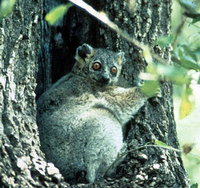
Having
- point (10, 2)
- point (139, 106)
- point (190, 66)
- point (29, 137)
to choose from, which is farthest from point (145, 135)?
point (10, 2)

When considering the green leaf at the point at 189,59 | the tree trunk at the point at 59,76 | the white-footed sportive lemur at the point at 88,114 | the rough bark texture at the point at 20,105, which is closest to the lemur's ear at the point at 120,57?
the white-footed sportive lemur at the point at 88,114

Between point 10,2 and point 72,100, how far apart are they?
4.51 m

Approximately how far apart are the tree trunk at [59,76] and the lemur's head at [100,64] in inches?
7.7

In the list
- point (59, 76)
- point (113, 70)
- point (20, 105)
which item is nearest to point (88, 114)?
point (113, 70)

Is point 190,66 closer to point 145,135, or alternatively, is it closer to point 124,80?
point 145,135

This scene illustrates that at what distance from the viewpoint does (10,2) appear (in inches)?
103

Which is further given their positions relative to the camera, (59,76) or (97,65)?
(59,76)

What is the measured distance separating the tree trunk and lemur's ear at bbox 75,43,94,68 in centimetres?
33

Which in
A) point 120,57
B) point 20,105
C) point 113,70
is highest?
point 120,57

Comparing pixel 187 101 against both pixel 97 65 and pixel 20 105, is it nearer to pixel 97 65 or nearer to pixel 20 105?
pixel 20 105

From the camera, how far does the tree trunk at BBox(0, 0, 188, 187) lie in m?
5.17

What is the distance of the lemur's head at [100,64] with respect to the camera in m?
7.38

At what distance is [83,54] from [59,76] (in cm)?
109

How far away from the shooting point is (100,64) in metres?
7.60
